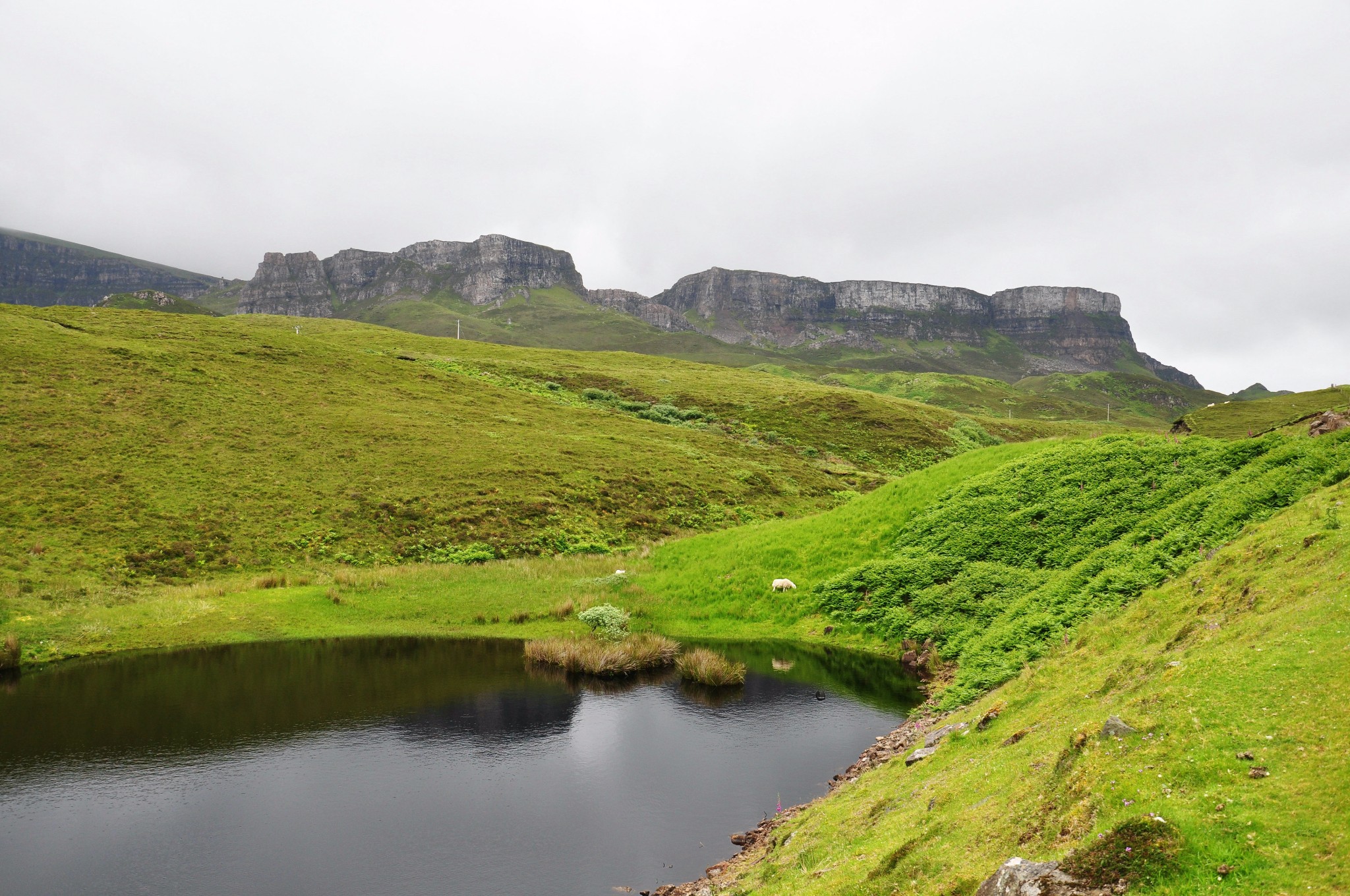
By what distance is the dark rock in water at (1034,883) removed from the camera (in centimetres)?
753

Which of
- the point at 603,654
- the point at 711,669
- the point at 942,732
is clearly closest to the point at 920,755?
the point at 942,732

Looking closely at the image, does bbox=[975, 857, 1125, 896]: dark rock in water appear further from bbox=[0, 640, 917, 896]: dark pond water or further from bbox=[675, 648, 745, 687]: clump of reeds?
bbox=[675, 648, 745, 687]: clump of reeds

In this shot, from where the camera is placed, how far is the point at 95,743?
883 inches

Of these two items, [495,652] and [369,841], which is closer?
[369,841]

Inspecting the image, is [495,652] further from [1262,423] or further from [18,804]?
[1262,423]

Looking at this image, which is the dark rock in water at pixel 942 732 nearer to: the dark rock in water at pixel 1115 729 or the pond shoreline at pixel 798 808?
the pond shoreline at pixel 798 808

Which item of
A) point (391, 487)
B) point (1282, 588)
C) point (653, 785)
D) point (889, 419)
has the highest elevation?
point (889, 419)

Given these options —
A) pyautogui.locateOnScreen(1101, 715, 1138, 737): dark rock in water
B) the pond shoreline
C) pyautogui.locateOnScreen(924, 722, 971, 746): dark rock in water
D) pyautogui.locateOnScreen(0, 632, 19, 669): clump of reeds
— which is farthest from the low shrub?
pyautogui.locateOnScreen(1101, 715, 1138, 737): dark rock in water

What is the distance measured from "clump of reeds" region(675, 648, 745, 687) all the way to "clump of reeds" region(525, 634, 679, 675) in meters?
1.59

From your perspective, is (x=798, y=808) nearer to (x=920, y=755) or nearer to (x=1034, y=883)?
(x=920, y=755)

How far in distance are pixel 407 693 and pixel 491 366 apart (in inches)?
3524

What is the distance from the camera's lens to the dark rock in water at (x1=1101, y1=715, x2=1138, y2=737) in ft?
33.6

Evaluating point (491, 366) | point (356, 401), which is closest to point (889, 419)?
point (491, 366)

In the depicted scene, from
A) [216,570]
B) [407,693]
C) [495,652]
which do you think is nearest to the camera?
[407,693]
